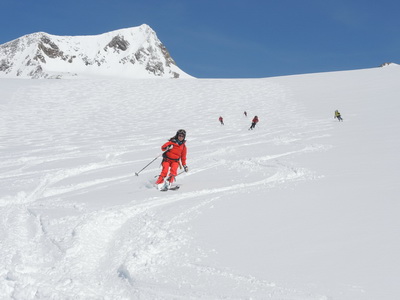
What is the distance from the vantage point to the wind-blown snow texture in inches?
126

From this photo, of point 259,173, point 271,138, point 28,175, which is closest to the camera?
point 259,173

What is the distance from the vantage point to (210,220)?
475 centimetres

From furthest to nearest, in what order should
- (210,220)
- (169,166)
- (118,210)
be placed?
(169,166), (118,210), (210,220)

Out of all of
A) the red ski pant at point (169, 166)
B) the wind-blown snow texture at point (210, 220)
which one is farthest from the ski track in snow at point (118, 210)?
the red ski pant at point (169, 166)

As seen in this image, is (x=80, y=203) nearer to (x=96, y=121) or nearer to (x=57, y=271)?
(x=57, y=271)

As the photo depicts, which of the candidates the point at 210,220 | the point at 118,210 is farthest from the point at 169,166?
the point at 210,220

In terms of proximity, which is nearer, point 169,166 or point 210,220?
point 210,220

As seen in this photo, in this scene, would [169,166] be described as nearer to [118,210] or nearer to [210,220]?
[118,210]

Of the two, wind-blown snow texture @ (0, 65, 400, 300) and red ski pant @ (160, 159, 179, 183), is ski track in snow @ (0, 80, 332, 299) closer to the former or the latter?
wind-blown snow texture @ (0, 65, 400, 300)

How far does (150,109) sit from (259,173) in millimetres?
21725

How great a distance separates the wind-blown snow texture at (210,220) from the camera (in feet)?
10.5

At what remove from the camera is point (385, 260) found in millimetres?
3318

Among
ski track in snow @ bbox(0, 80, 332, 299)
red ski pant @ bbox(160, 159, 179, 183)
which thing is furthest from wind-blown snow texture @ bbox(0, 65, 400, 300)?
red ski pant @ bbox(160, 159, 179, 183)

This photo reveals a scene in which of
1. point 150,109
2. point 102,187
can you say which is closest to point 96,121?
point 150,109
